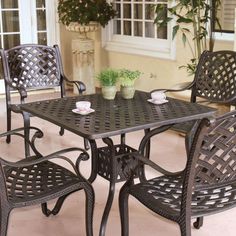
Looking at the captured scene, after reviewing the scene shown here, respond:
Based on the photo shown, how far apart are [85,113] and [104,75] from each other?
42 centimetres

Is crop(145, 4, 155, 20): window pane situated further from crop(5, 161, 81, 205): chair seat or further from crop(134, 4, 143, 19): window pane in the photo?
crop(5, 161, 81, 205): chair seat

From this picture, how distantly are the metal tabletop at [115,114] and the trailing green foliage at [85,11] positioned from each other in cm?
294

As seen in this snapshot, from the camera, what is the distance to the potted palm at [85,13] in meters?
5.91

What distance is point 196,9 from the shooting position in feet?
15.4

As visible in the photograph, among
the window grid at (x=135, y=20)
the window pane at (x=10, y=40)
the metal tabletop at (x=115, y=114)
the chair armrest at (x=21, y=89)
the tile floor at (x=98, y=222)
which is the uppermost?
the window grid at (x=135, y=20)

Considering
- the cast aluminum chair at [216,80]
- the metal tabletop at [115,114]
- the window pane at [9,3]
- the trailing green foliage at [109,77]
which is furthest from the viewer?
the window pane at [9,3]

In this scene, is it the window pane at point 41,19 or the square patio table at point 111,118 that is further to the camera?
the window pane at point 41,19

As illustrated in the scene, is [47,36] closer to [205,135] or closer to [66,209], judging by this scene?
[66,209]

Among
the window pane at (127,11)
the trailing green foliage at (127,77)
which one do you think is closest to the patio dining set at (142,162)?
the trailing green foliage at (127,77)

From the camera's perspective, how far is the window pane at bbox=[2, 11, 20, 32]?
20.9ft

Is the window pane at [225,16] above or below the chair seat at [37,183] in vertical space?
above

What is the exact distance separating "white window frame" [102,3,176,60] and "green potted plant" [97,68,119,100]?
8.12 feet

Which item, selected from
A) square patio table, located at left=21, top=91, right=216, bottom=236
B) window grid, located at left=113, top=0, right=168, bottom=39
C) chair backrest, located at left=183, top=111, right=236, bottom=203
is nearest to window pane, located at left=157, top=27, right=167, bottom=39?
window grid, located at left=113, top=0, right=168, bottom=39

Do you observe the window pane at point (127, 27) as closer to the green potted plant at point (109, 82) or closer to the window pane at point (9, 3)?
the window pane at point (9, 3)
